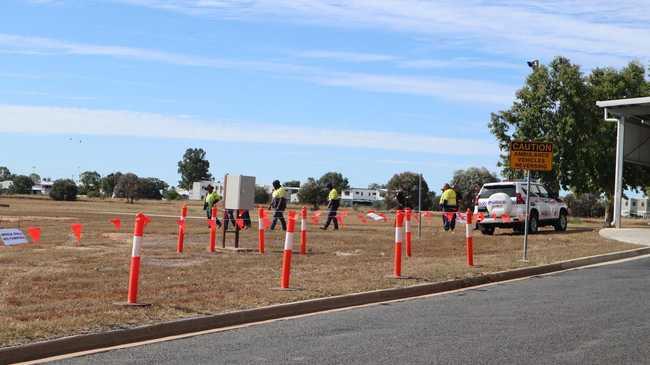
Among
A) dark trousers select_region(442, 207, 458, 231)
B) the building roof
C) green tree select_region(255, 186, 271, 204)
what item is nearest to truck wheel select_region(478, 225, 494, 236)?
dark trousers select_region(442, 207, 458, 231)

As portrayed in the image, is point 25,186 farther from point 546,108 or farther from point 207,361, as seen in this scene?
point 207,361

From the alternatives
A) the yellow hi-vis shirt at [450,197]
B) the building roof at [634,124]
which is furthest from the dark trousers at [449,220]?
the building roof at [634,124]

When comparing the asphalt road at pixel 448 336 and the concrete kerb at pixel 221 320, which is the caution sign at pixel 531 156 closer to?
the concrete kerb at pixel 221 320

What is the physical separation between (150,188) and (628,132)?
304 feet

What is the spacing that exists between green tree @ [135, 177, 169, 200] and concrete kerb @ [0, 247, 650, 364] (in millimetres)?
100528

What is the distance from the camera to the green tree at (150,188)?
113 m

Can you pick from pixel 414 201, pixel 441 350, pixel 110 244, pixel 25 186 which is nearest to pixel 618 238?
pixel 110 244

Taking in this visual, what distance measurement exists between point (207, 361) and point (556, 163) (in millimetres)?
37369

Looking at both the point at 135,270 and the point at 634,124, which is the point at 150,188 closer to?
the point at 634,124

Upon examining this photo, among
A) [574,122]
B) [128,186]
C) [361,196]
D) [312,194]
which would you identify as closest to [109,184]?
[128,186]

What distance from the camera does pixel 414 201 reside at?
273 feet

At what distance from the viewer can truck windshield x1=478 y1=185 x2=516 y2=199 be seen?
2676 cm

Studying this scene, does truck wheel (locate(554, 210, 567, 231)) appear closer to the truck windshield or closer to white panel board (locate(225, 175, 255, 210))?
the truck windshield

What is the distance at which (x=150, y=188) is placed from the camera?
11844cm
